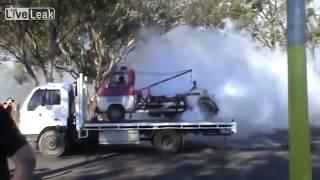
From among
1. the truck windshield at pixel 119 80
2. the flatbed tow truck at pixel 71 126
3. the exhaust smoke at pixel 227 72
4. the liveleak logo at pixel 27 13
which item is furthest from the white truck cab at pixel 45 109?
the liveleak logo at pixel 27 13

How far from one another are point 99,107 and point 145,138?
4565 millimetres

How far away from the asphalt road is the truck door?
1.02m

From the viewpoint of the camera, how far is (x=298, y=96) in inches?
187

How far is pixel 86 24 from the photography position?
31375 millimetres

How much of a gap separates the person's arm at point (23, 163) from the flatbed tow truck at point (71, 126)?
15.4 m

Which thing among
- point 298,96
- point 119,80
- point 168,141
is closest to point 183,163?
point 168,141

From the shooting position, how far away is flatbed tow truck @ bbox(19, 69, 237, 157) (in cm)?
1934

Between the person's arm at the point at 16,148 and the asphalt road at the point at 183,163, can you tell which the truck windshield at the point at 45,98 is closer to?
the asphalt road at the point at 183,163

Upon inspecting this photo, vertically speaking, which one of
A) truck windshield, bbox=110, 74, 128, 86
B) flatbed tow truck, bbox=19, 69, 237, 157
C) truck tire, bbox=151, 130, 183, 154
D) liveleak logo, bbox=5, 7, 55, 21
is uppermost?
liveleak logo, bbox=5, 7, 55, 21

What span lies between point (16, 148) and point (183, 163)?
13.5 meters

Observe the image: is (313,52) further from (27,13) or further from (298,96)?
(298,96)

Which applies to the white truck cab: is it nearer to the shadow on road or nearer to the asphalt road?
the asphalt road

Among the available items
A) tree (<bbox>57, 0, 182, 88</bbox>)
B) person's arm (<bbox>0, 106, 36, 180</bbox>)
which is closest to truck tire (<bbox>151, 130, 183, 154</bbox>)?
tree (<bbox>57, 0, 182, 88</bbox>)

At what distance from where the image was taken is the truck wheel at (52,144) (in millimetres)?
19172
